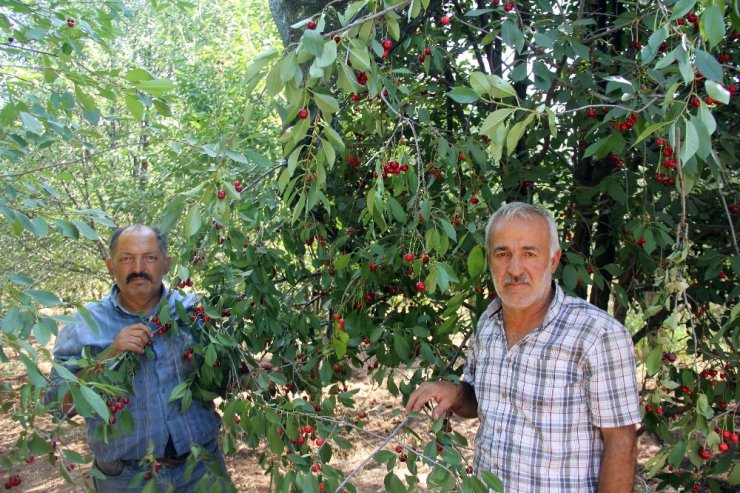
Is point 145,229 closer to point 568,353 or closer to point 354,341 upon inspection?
point 354,341

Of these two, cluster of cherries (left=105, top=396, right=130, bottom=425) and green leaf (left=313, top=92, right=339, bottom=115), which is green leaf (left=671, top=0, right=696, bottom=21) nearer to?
green leaf (left=313, top=92, right=339, bottom=115)

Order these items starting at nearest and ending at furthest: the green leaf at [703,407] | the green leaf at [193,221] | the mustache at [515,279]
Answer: the green leaf at [193,221] < the green leaf at [703,407] < the mustache at [515,279]

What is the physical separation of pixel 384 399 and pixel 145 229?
12.0ft

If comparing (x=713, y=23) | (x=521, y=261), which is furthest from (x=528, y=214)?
(x=713, y=23)

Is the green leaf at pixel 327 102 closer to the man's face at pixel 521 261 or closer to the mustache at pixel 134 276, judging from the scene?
the man's face at pixel 521 261

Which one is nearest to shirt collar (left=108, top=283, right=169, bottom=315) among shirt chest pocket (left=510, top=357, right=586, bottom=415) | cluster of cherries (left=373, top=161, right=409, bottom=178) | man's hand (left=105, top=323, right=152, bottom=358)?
man's hand (left=105, top=323, right=152, bottom=358)

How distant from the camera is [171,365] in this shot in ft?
9.03

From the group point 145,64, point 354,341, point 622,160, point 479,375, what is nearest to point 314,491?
point 479,375

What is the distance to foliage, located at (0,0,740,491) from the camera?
171cm

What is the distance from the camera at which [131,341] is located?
2.43 m

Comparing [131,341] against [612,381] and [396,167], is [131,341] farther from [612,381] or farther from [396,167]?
[612,381]

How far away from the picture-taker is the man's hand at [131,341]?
2418mm

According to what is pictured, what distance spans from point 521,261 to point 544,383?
35cm

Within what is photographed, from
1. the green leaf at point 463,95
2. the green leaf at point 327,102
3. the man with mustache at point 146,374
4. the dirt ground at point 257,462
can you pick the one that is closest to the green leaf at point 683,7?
the green leaf at point 463,95
